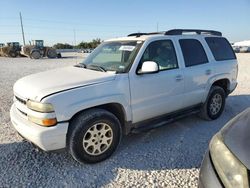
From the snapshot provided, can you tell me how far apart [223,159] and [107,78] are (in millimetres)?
2039

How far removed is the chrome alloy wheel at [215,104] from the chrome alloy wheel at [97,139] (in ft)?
8.69

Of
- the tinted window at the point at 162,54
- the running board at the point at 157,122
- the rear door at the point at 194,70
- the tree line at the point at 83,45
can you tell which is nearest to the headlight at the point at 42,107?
the running board at the point at 157,122

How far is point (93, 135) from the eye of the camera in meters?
3.40

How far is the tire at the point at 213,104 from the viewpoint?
16.7 ft

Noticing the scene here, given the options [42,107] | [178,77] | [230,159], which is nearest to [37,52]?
[178,77]

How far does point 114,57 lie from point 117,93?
899 millimetres

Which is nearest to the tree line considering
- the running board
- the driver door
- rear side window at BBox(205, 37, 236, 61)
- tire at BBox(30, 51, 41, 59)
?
tire at BBox(30, 51, 41, 59)

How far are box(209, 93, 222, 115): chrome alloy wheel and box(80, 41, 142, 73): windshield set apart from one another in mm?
2271

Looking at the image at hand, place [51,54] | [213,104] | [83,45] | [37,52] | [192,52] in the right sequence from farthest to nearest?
1. [83,45]
2. [51,54]
3. [37,52]
4. [213,104]
5. [192,52]

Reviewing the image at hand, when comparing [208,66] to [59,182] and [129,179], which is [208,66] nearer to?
[129,179]

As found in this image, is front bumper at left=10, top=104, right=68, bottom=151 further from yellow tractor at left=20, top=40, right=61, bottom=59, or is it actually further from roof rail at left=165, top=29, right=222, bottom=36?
yellow tractor at left=20, top=40, right=61, bottom=59

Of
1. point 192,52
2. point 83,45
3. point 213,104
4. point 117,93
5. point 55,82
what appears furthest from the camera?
point 83,45

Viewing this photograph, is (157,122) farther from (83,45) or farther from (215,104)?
(83,45)

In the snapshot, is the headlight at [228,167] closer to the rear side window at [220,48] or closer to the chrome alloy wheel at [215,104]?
the chrome alloy wheel at [215,104]
